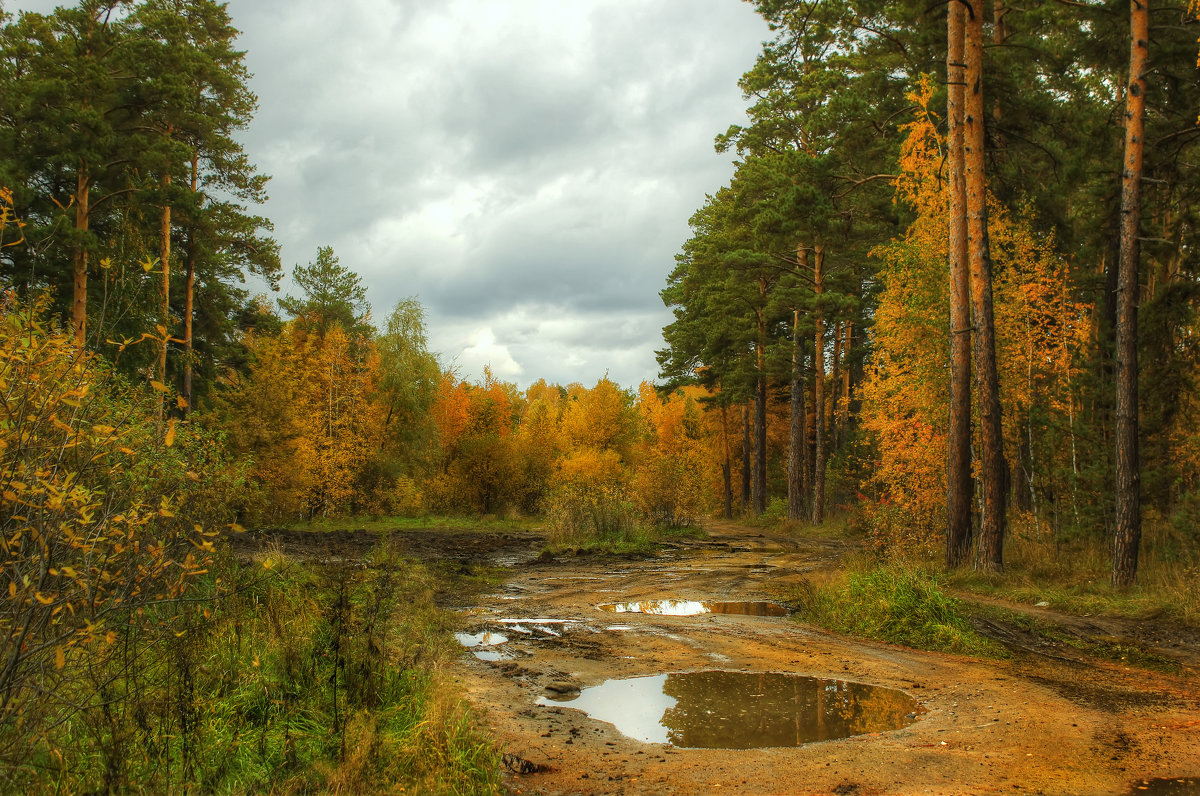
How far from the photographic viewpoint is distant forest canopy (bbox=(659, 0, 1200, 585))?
12.4 meters

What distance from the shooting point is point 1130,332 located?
436 inches

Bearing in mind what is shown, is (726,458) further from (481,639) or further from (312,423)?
(481,639)

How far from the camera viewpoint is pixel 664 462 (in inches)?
1085

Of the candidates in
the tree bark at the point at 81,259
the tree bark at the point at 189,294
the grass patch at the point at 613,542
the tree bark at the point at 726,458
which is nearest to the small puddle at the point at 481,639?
the grass patch at the point at 613,542

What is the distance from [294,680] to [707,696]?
3.54 metres

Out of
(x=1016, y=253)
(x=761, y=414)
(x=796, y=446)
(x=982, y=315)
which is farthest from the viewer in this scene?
(x=761, y=414)

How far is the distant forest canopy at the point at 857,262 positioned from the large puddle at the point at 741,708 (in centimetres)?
422

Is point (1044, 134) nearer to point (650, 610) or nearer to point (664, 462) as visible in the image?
point (650, 610)

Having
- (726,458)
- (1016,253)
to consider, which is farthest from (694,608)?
(726,458)

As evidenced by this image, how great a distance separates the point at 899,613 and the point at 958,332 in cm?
629

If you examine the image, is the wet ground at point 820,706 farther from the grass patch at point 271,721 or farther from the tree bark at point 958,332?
the tree bark at point 958,332

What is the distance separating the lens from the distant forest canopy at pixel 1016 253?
1241 cm

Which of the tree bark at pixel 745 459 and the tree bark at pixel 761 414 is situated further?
the tree bark at pixel 745 459

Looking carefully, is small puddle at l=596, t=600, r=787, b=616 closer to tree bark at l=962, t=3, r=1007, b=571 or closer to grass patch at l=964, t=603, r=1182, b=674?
grass patch at l=964, t=603, r=1182, b=674
